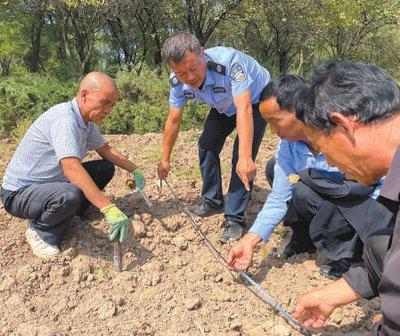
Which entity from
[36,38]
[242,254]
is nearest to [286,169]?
[242,254]

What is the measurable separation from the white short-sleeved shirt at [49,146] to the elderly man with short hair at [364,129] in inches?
69.9

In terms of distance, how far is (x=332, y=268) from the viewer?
3.13 m

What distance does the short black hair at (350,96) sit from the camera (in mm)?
1446

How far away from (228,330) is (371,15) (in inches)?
891

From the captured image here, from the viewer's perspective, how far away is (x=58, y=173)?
3225 millimetres

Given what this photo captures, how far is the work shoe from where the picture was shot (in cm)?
320

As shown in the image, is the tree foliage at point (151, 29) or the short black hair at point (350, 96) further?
the tree foliage at point (151, 29)

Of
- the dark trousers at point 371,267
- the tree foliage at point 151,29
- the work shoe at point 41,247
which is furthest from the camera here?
the tree foliage at point 151,29

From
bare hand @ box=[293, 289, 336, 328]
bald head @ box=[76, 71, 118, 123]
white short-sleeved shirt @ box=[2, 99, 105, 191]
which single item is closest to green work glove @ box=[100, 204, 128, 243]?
white short-sleeved shirt @ box=[2, 99, 105, 191]

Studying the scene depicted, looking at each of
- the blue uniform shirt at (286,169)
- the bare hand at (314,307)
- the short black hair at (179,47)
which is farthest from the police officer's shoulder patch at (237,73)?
the bare hand at (314,307)

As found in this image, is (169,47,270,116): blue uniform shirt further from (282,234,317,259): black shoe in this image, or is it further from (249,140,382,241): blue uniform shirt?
(282,234,317,259): black shoe

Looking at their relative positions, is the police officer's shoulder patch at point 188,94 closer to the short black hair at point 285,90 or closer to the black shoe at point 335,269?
the short black hair at point 285,90

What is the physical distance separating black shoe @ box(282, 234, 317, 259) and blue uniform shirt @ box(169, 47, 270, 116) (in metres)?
1.10

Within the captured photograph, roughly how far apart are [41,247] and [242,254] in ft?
4.79
